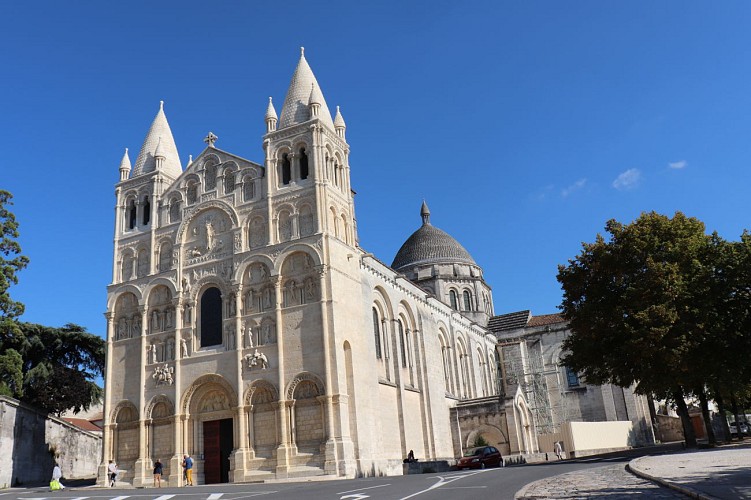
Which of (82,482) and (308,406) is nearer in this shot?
(308,406)

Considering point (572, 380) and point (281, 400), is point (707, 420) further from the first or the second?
point (572, 380)

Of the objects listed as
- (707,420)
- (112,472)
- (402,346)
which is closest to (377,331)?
(402,346)

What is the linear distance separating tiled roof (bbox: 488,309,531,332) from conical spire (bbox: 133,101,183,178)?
33.5 meters

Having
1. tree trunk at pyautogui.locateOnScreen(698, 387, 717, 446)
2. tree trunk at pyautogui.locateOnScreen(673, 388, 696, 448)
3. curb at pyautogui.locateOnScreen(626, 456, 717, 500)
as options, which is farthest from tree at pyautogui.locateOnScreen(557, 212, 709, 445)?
curb at pyautogui.locateOnScreen(626, 456, 717, 500)

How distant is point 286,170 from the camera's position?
3434cm

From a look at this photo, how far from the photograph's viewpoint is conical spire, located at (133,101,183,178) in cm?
3859

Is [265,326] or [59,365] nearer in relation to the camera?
[265,326]

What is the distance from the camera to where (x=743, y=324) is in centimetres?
2873

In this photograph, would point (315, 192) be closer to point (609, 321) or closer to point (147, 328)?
point (147, 328)

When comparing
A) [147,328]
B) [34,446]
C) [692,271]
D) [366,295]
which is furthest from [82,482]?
[692,271]

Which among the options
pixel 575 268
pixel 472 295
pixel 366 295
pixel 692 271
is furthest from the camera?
pixel 472 295

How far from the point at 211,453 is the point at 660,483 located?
23219mm

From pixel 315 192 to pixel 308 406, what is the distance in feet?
33.9

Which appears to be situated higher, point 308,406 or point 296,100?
point 296,100
